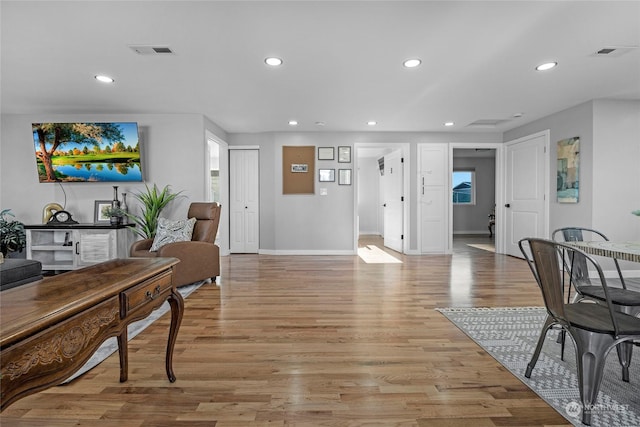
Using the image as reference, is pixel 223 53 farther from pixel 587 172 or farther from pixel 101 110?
pixel 587 172

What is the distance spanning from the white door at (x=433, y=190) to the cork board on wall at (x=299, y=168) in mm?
2191

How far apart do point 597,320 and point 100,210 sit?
5.88 m

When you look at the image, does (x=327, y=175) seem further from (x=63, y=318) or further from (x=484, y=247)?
(x=63, y=318)

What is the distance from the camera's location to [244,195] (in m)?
6.36

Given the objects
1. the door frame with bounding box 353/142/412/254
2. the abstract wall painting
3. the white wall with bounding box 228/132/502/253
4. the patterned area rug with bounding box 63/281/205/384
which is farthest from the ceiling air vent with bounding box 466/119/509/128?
the patterned area rug with bounding box 63/281/205/384

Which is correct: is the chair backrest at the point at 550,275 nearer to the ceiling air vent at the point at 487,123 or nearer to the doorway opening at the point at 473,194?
the ceiling air vent at the point at 487,123

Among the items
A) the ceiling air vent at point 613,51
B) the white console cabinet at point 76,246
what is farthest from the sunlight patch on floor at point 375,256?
the white console cabinet at point 76,246

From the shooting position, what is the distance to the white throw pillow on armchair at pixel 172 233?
381 centimetres

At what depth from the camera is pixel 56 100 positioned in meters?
4.26

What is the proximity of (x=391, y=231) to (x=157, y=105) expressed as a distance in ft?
16.5

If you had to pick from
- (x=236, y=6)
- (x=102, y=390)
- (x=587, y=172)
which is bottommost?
(x=102, y=390)

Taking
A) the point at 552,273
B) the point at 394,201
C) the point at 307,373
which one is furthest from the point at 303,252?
the point at 552,273

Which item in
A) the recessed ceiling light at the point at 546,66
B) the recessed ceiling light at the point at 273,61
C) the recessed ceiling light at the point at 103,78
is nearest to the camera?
the recessed ceiling light at the point at 273,61

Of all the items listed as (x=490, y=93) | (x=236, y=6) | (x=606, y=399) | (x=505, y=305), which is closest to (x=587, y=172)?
(x=490, y=93)
